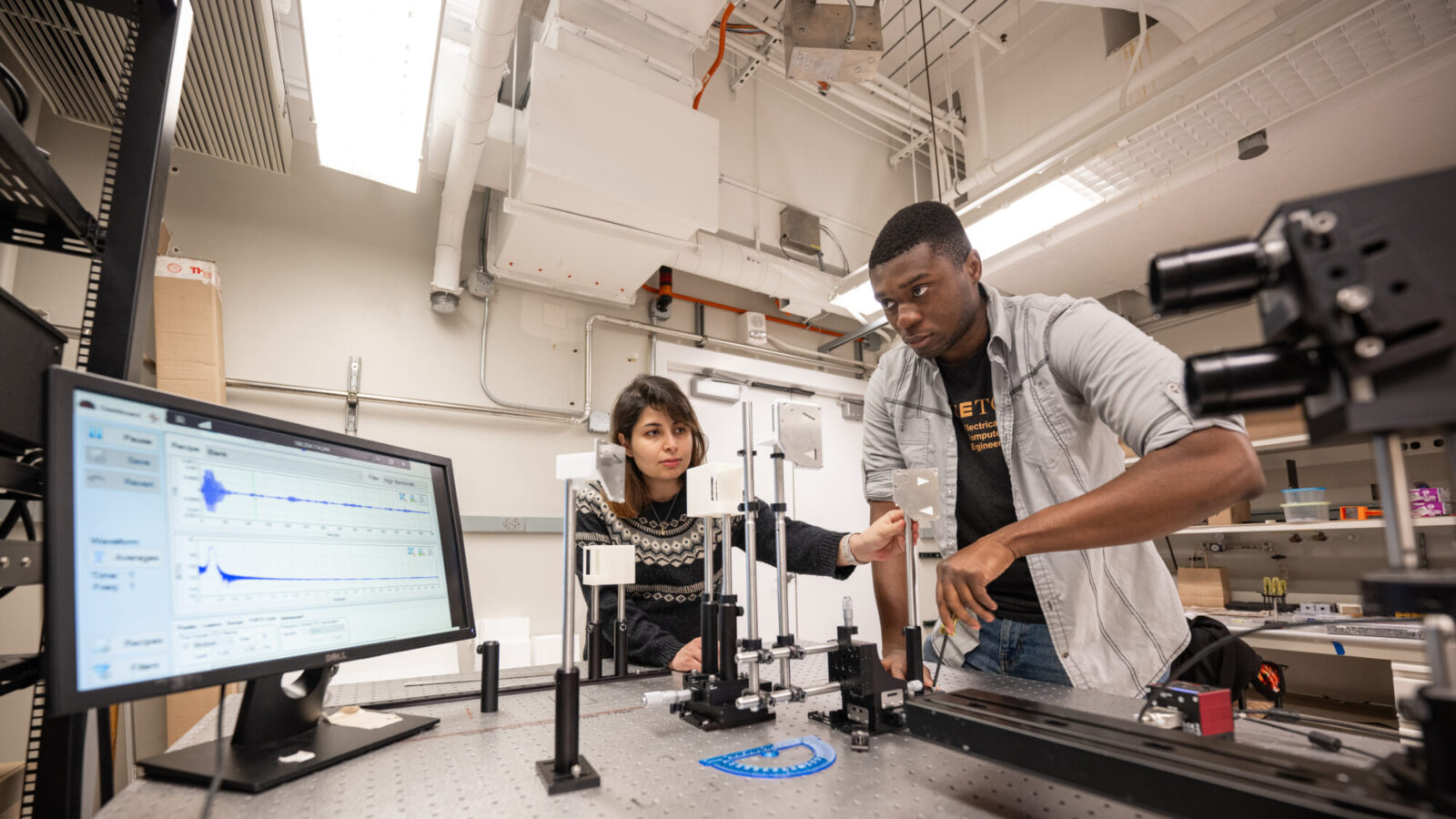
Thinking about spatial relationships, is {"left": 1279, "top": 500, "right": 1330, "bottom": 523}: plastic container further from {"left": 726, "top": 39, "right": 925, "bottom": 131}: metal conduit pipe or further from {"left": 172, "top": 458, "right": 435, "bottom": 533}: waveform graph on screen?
{"left": 172, "top": 458, "right": 435, "bottom": 533}: waveform graph on screen

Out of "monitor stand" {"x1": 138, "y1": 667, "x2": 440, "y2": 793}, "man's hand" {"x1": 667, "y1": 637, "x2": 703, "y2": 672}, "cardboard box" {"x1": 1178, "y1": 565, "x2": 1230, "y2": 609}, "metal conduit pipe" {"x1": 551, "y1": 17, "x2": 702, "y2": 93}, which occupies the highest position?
"metal conduit pipe" {"x1": 551, "y1": 17, "x2": 702, "y2": 93}

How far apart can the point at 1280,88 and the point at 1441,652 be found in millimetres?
2260

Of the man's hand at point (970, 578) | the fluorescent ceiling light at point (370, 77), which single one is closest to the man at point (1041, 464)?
the man's hand at point (970, 578)

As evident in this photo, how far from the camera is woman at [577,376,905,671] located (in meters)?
1.23

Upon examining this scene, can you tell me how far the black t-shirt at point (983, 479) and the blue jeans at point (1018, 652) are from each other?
0.02 meters

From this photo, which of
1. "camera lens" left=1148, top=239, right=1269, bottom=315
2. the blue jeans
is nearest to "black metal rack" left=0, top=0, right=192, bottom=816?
"camera lens" left=1148, top=239, right=1269, bottom=315

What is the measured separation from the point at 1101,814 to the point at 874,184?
13.6 ft

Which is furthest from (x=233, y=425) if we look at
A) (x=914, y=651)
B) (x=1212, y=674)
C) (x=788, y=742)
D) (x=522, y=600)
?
(x=522, y=600)

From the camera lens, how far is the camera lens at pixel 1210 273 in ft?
1.16

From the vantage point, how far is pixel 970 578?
84 centimetres

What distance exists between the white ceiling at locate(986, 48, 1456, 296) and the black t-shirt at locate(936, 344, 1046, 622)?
1071 mm

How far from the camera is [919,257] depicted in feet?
3.93

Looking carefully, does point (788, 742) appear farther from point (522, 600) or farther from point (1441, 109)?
point (1441, 109)

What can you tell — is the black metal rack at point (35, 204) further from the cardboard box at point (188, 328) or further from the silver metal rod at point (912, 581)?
the cardboard box at point (188, 328)
